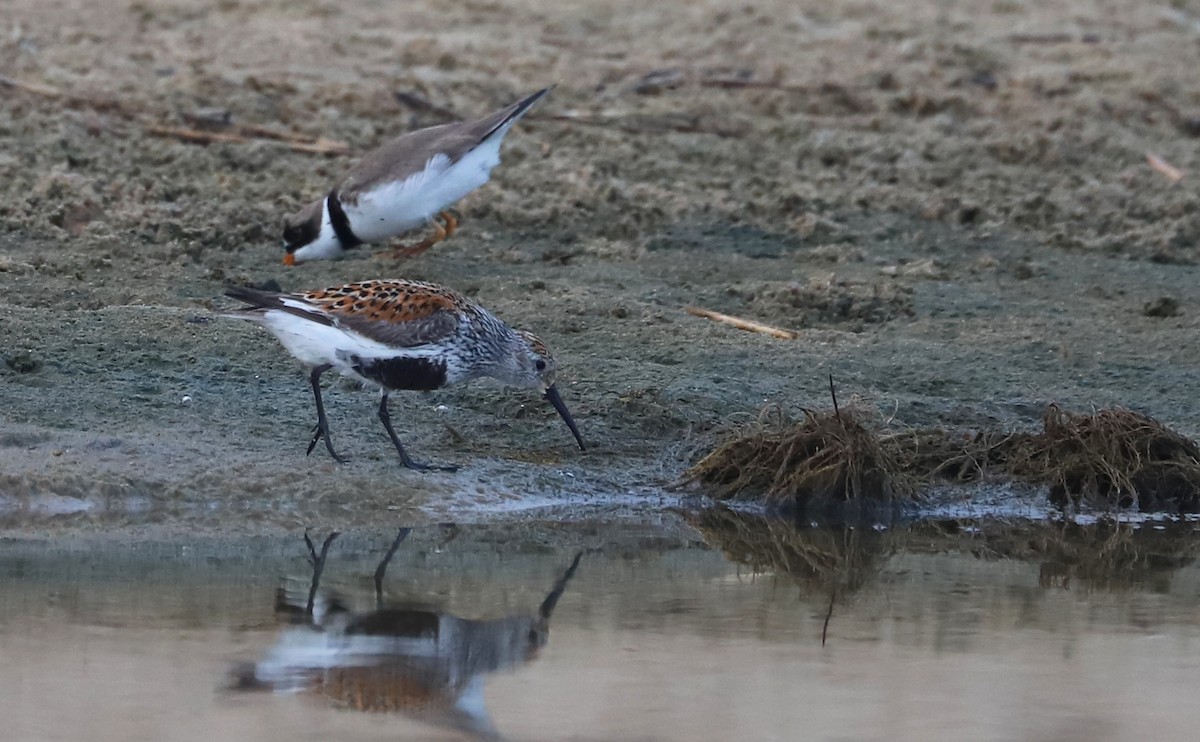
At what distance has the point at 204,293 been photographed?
892 cm

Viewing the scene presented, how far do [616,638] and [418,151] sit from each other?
4.69 metres

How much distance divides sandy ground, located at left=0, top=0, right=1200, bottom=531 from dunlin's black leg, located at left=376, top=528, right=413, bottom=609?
22 centimetres

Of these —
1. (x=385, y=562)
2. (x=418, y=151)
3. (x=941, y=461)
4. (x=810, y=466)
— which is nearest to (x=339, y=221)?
(x=418, y=151)

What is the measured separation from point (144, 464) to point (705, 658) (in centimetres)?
262

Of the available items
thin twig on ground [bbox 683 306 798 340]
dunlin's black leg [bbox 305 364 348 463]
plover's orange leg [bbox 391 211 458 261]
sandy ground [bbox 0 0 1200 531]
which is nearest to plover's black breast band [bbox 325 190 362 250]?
sandy ground [bbox 0 0 1200 531]

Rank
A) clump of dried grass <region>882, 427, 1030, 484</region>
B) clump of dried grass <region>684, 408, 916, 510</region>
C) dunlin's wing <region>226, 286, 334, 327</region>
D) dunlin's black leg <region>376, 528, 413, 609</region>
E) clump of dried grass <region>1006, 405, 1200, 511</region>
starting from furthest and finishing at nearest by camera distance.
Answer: clump of dried grass <region>882, 427, 1030, 484</region>, clump of dried grass <region>1006, 405, 1200, 511</region>, clump of dried grass <region>684, 408, 916, 510</region>, dunlin's wing <region>226, 286, 334, 327</region>, dunlin's black leg <region>376, 528, 413, 609</region>

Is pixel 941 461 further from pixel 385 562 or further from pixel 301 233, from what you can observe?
pixel 301 233

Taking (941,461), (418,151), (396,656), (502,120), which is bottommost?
(396,656)

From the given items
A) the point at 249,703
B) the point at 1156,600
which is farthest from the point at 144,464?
the point at 1156,600

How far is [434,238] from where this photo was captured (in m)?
9.98

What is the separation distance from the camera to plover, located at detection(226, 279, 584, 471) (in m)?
A: 7.09

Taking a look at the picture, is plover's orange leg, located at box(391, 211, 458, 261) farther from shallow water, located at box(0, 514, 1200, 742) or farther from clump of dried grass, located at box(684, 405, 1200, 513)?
shallow water, located at box(0, 514, 1200, 742)

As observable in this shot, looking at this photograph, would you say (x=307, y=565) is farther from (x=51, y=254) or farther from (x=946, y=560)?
(x=51, y=254)

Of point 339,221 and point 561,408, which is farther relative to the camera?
point 339,221
